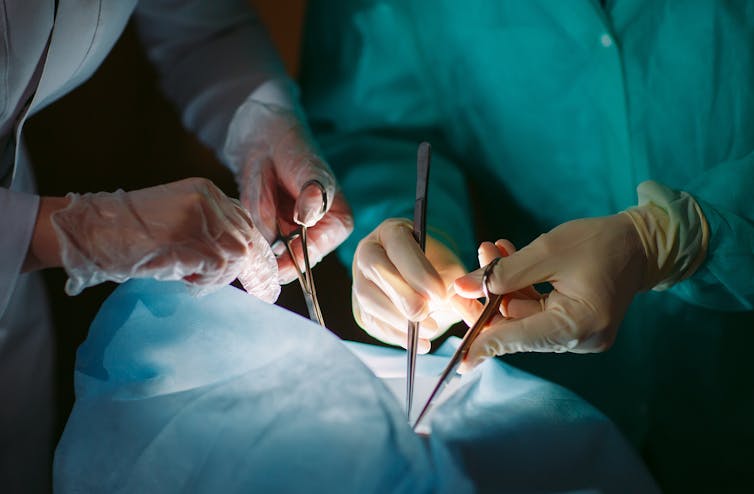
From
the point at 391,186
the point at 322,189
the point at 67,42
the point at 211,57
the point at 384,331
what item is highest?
the point at 67,42

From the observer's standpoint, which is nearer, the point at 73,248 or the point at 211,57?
the point at 73,248

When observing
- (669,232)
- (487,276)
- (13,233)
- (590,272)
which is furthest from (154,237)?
(669,232)

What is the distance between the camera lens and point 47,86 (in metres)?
1.06

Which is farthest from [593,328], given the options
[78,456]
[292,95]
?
[292,95]

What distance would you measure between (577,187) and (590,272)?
42 centimetres

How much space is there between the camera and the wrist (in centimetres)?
91

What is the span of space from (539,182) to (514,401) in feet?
1.98

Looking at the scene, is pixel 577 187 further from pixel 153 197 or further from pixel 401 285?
pixel 153 197

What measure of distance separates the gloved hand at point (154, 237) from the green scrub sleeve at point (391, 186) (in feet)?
1.71

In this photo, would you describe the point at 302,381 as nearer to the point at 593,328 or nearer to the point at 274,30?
the point at 593,328

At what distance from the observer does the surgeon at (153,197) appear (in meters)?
0.91

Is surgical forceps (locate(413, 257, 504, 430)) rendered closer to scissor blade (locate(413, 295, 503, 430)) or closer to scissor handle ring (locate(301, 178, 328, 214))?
scissor blade (locate(413, 295, 503, 430))

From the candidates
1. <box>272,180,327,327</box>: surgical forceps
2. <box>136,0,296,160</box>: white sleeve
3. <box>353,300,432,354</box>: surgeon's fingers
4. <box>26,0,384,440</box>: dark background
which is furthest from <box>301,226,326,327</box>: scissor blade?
<box>136,0,296,160</box>: white sleeve

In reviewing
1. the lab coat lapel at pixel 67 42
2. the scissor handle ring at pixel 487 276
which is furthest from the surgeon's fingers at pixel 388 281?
the lab coat lapel at pixel 67 42
